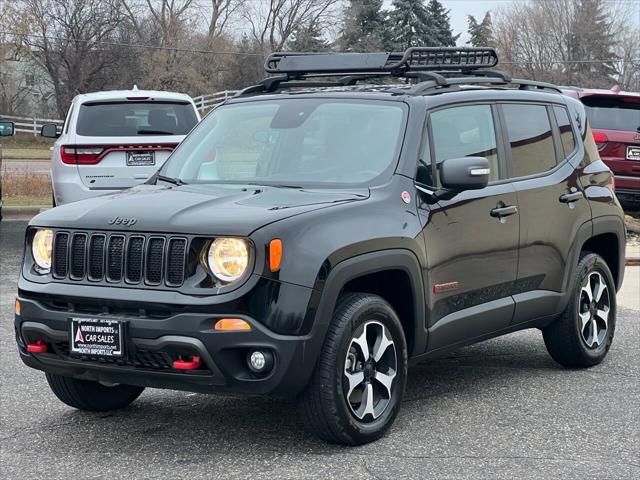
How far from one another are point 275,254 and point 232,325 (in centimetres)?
36

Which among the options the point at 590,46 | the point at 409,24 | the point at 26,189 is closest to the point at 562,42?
the point at 590,46

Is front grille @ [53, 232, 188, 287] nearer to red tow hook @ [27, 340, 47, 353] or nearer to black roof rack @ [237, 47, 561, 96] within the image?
red tow hook @ [27, 340, 47, 353]

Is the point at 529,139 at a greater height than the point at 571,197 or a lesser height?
greater

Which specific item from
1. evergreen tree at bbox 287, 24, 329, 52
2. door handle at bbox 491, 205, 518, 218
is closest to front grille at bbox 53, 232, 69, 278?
door handle at bbox 491, 205, 518, 218

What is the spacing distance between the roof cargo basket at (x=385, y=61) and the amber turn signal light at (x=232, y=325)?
7.62 ft

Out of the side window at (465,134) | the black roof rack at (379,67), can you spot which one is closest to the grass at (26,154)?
the black roof rack at (379,67)

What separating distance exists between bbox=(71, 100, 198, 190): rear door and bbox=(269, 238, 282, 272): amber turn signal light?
7.10 meters

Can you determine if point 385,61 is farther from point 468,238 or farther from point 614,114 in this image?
point 614,114

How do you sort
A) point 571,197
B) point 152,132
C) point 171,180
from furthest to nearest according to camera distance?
point 152,132
point 571,197
point 171,180

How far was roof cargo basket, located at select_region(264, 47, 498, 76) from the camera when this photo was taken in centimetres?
662

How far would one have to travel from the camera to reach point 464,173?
562 centimetres

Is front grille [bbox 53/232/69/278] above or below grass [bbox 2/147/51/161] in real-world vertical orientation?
above

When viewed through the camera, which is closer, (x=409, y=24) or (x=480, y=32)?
(x=409, y=24)

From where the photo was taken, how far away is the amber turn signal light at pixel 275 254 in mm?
4781
